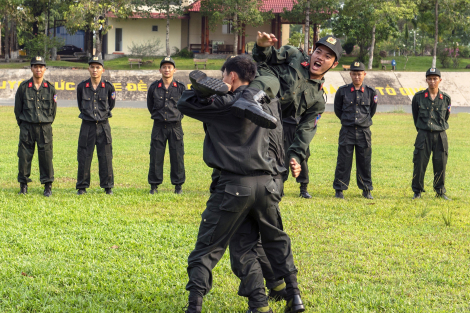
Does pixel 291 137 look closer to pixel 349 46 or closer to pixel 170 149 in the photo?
pixel 170 149

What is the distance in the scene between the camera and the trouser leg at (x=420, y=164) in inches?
372

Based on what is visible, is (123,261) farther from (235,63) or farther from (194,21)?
(194,21)

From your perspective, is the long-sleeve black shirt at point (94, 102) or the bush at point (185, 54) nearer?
the long-sleeve black shirt at point (94, 102)

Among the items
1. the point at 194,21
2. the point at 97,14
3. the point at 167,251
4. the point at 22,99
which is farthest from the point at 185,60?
the point at 167,251

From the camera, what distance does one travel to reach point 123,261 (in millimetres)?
5430

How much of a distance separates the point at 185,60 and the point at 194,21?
5559mm

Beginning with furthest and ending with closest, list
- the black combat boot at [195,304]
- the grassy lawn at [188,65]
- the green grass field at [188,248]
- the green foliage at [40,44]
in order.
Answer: the green foliage at [40,44] → the grassy lawn at [188,65] → the green grass field at [188,248] → the black combat boot at [195,304]

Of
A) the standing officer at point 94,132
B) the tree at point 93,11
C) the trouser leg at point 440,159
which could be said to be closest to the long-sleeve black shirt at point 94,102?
the standing officer at point 94,132

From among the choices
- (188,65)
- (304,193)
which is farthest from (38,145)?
(188,65)

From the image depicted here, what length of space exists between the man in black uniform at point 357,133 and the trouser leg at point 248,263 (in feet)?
18.0

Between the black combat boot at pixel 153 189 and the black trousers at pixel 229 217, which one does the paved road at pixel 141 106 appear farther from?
the black trousers at pixel 229 217

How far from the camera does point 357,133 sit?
9.62 meters

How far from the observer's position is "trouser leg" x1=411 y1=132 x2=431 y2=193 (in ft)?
31.0

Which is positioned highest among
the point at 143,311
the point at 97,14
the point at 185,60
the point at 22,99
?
the point at 97,14
